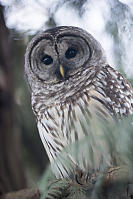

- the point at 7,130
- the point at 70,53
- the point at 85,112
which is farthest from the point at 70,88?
the point at 7,130

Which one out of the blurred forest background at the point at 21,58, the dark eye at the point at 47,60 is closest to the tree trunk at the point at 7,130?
the blurred forest background at the point at 21,58

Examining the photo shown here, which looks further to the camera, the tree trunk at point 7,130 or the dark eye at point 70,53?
the dark eye at point 70,53

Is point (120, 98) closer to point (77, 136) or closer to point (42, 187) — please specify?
point (77, 136)

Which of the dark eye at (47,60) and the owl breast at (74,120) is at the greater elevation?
the dark eye at (47,60)

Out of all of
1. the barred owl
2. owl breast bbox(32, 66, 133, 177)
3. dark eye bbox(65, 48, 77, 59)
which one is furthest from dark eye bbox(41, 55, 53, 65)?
owl breast bbox(32, 66, 133, 177)

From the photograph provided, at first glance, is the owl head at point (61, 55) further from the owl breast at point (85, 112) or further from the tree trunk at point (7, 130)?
the tree trunk at point (7, 130)

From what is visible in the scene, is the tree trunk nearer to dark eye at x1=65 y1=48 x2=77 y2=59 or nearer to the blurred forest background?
the blurred forest background

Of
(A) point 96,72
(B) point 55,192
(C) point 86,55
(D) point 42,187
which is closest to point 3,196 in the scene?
(B) point 55,192
